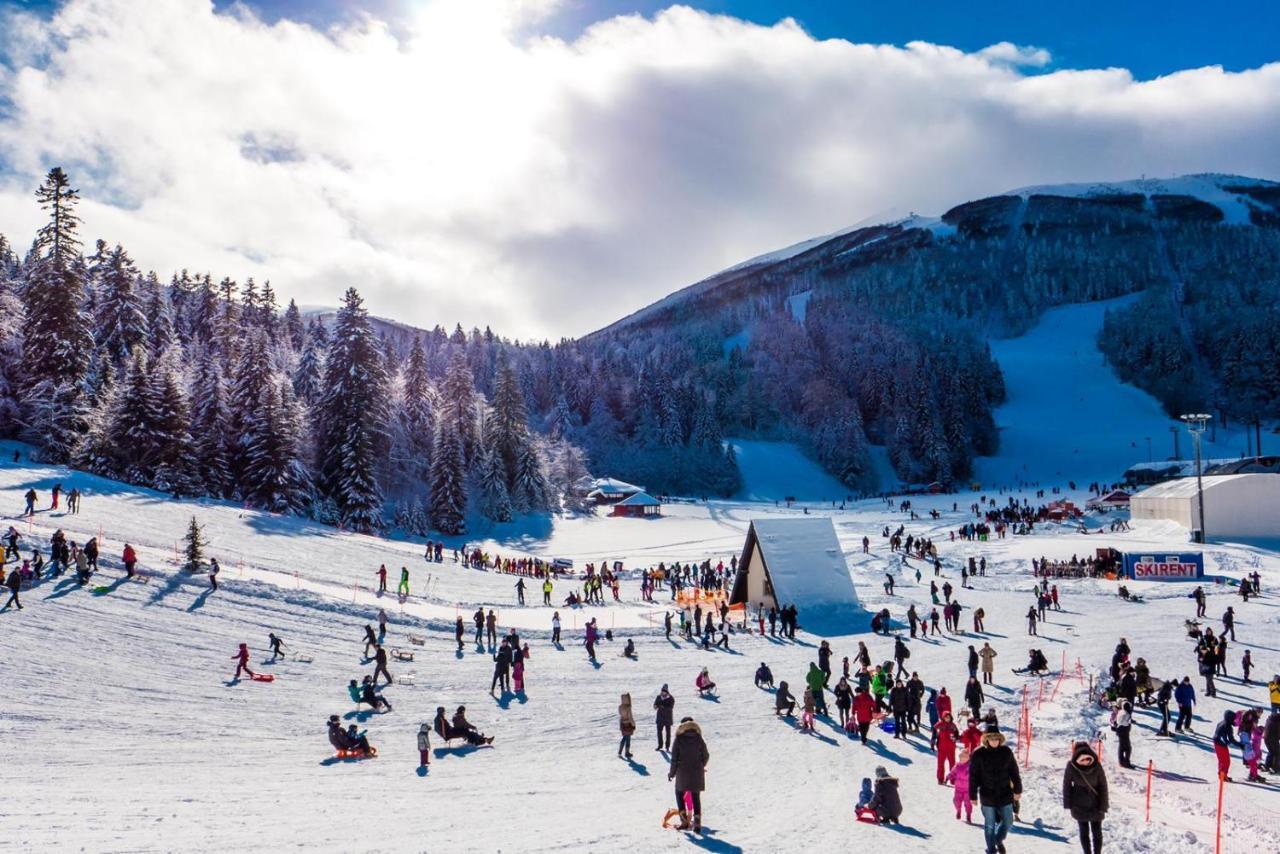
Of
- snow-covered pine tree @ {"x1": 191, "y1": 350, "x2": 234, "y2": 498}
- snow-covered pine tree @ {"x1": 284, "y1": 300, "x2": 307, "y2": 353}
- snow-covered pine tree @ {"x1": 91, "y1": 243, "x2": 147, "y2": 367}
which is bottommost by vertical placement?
snow-covered pine tree @ {"x1": 191, "y1": 350, "x2": 234, "y2": 498}

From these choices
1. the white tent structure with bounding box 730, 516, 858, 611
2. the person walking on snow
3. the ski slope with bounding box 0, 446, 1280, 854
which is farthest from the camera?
the white tent structure with bounding box 730, 516, 858, 611

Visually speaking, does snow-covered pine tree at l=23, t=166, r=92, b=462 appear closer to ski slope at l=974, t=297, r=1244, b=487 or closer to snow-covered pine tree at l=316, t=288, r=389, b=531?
snow-covered pine tree at l=316, t=288, r=389, b=531

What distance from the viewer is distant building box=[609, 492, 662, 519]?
78.8 meters

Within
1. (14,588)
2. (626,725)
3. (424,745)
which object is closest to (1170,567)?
(626,725)

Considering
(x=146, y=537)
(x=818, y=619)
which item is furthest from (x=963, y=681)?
(x=146, y=537)

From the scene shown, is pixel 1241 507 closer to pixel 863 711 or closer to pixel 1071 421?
pixel 863 711

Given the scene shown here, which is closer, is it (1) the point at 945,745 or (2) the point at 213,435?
(1) the point at 945,745

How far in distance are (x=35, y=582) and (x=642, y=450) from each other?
93012 mm

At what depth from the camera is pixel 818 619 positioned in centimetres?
3000

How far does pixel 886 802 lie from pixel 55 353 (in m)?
49.9

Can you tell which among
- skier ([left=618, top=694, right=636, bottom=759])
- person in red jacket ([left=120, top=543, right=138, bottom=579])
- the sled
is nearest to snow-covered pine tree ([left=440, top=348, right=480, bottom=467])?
person in red jacket ([left=120, top=543, right=138, bottom=579])

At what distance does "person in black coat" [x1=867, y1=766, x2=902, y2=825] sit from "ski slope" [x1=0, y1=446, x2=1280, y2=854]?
0.22 metres

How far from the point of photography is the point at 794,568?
103ft

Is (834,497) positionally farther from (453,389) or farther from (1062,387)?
(1062,387)
